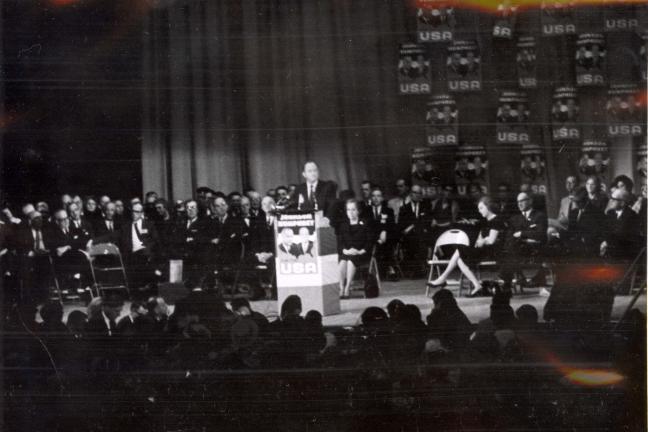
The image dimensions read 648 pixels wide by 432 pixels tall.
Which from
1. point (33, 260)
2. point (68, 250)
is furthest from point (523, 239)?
point (33, 260)

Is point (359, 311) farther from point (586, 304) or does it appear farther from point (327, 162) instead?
point (586, 304)

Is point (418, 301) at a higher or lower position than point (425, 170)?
lower

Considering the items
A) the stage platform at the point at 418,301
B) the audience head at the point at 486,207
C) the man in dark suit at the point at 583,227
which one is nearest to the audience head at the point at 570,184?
the man in dark suit at the point at 583,227

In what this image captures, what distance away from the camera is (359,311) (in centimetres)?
259

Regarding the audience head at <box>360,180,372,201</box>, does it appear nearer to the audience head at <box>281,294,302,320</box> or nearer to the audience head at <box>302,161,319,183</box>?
the audience head at <box>302,161,319,183</box>

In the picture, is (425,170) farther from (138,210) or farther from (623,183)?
(138,210)

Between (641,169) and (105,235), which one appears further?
(105,235)

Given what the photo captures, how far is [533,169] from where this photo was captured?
2564mm

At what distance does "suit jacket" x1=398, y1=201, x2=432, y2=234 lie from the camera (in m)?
2.59

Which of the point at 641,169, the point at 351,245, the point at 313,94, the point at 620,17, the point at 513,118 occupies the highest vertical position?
the point at 620,17

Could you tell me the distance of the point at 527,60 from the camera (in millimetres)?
2576

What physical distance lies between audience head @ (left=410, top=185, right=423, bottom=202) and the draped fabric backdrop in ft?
0.24

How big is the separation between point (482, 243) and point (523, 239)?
Answer: 15 centimetres

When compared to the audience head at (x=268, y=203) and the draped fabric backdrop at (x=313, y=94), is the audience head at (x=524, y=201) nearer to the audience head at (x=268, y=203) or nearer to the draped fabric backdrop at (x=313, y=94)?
the draped fabric backdrop at (x=313, y=94)
